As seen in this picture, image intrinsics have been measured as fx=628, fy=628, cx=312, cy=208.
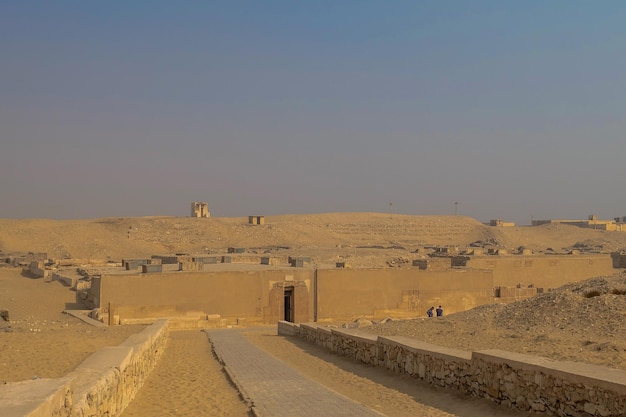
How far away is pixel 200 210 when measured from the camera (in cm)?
9488

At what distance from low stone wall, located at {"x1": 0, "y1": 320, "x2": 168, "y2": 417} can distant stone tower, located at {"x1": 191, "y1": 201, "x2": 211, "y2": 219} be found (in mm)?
81375

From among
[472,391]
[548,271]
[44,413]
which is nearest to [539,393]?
[472,391]

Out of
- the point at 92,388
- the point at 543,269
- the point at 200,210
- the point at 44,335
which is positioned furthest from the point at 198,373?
the point at 200,210

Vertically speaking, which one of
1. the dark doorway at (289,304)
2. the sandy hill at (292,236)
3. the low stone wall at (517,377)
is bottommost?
the dark doorway at (289,304)

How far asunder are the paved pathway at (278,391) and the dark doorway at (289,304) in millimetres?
9887

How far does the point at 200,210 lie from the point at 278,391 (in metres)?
86.2

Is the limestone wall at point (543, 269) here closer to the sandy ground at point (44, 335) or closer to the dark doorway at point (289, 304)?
the dark doorway at point (289, 304)

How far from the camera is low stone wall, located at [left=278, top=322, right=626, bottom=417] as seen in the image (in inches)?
273

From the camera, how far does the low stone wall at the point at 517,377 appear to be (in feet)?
22.7

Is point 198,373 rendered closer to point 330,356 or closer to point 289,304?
point 330,356

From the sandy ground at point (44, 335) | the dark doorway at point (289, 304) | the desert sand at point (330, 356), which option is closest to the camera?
the desert sand at point (330, 356)

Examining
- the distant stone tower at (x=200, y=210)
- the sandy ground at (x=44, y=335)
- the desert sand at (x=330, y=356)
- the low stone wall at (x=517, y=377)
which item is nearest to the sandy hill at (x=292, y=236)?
the distant stone tower at (x=200, y=210)

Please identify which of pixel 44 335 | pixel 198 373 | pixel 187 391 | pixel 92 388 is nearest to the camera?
pixel 92 388

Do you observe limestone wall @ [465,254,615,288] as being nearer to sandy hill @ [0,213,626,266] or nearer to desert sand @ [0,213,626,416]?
sandy hill @ [0,213,626,266]
